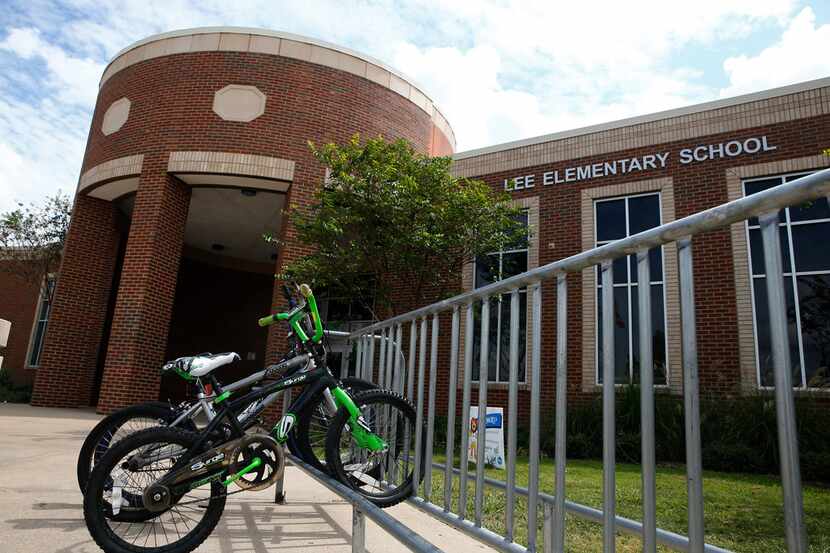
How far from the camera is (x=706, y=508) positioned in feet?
→ 17.0

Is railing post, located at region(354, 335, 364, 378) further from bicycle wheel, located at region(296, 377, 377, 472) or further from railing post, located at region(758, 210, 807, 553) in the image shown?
railing post, located at region(758, 210, 807, 553)

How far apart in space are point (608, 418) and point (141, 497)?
2867mm

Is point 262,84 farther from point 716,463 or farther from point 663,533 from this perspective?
point 663,533

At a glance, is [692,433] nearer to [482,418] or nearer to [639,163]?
[482,418]

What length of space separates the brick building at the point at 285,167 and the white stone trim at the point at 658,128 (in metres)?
0.03

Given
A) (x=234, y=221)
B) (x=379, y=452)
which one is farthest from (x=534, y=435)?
(x=234, y=221)

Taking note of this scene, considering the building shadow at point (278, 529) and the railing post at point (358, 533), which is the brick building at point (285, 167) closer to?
the building shadow at point (278, 529)

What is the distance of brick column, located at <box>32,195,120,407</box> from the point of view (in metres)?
14.8

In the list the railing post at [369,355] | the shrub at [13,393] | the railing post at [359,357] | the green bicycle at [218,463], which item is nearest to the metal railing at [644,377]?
the green bicycle at [218,463]

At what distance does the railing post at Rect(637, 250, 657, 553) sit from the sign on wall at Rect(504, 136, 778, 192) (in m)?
11.3

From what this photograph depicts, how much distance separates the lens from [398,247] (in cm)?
1021

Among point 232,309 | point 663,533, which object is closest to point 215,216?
point 232,309

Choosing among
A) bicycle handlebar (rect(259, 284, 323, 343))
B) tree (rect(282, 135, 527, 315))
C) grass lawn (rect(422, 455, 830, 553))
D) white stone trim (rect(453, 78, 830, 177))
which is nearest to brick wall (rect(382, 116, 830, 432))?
white stone trim (rect(453, 78, 830, 177))

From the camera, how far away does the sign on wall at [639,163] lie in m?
11.2
